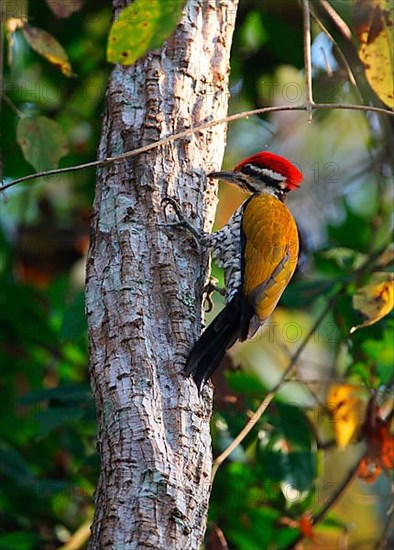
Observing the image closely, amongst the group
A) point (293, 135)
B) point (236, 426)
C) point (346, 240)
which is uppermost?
point (293, 135)

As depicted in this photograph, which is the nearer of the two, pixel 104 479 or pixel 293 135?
pixel 104 479

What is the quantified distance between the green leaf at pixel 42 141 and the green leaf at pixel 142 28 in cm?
135

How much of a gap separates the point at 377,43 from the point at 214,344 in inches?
57.6

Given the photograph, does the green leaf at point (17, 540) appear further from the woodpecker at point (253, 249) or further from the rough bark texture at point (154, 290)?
the rough bark texture at point (154, 290)

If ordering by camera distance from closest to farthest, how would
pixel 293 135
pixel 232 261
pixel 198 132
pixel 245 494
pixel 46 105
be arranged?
1. pixel 198 132
2. pixel 232 261
3. pixel 245 494
4. pixel 46 105
5. pixel 293 135

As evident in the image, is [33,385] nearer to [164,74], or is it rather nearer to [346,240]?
[346,240]

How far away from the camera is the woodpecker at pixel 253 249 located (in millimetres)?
3261

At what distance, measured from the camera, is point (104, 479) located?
2.57 meters

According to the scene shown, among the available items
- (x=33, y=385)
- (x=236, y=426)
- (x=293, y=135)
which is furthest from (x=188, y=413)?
(x=293, y=135)

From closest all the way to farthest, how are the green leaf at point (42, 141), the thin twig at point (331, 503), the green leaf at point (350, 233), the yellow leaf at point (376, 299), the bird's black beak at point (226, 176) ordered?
1. the bird's black beak at point (226, 176)
2. the yellow leaf at point (376, 299)
3. the green leaf at point (42, 141)
4. the thin twig at point (331, 503)
5. the green leaf at point (350, 233)

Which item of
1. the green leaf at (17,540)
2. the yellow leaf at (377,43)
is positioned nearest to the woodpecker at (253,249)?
the yellow leaf at (377,43)

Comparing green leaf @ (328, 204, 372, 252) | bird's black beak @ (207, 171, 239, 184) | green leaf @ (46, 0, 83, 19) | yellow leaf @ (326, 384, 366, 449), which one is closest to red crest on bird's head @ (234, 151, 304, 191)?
bird's black beak @ (207, 171, 239, 184)

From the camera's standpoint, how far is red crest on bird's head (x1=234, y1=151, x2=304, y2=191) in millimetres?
4168

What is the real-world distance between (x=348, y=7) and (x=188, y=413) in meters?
2.09
